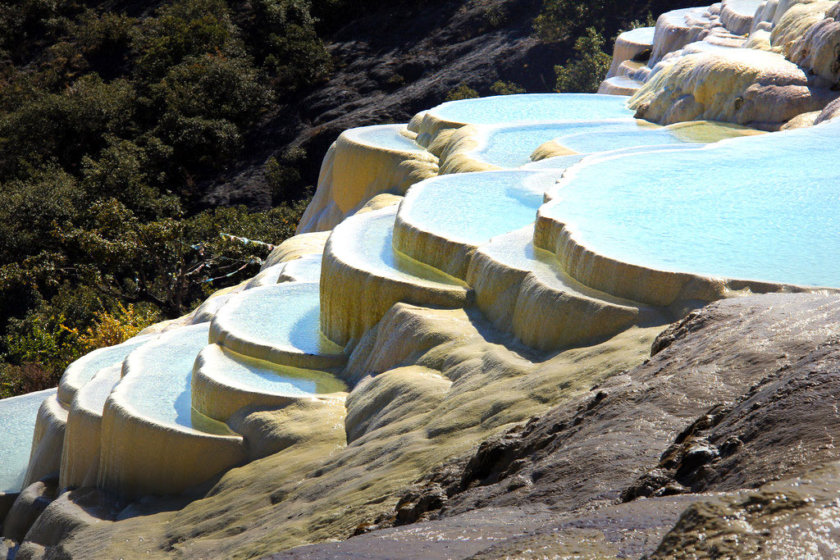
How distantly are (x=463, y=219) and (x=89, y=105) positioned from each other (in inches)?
777

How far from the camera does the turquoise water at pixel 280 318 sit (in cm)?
852

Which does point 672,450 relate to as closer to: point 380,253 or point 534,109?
point 380,253

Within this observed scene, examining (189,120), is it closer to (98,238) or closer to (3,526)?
(98,238)

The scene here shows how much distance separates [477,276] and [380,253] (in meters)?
1.55

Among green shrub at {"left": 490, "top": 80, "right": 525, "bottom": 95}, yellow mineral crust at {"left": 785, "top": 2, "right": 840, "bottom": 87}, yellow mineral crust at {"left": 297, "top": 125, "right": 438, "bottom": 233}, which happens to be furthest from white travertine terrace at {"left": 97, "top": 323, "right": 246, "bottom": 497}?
green shrub at {"left": 490, "top": 80, "right": 525, "bottom": 95}

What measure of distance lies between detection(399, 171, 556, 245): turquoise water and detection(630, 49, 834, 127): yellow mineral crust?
12.4 ft

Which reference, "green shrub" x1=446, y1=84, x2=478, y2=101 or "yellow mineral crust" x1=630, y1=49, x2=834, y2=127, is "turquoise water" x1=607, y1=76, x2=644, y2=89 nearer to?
"yellow mineral crust" x1=630, y1=49, x2=834, y2=127

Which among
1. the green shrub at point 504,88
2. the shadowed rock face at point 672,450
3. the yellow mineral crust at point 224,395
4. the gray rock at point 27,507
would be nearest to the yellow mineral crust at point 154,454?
the yellow mineral crust at point 224,395

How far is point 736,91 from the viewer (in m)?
12.6

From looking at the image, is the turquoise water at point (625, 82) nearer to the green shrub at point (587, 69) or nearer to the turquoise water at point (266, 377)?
the green shrub at point (587, 69)

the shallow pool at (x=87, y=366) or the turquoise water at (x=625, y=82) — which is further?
the turquoise water at (x=625, y=82)

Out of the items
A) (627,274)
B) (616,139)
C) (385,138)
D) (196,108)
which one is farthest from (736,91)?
(196,108)

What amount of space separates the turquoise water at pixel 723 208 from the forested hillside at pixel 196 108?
1026 cm

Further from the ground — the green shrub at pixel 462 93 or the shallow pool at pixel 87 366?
the green shrub at pixel 462 93
